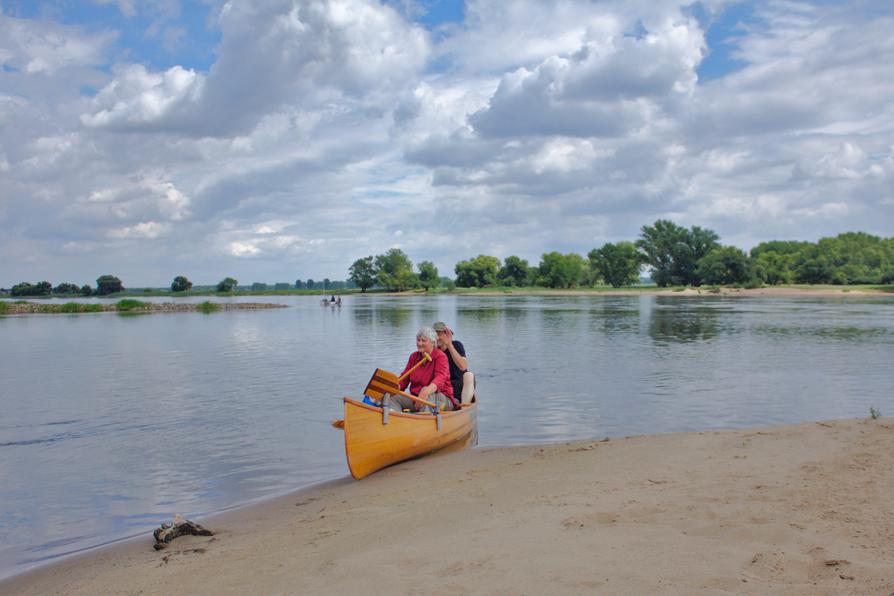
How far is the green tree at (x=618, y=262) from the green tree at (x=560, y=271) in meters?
5.05

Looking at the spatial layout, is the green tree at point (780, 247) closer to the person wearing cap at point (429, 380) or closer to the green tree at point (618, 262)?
the green tree at point (618, 262)

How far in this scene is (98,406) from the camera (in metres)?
16.9

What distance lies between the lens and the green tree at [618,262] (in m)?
149

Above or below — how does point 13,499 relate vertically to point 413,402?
below

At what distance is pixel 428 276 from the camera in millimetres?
184625

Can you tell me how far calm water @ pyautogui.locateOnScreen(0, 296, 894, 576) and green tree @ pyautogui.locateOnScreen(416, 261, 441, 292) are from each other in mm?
150090

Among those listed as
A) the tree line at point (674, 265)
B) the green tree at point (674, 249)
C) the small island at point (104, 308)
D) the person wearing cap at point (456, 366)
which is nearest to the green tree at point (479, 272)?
the tree line at point (674, 265)

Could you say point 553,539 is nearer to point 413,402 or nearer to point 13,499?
point 413,402

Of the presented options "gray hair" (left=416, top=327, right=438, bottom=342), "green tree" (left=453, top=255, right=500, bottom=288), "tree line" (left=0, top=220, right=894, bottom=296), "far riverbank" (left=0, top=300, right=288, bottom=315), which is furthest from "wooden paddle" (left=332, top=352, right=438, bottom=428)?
"green tree" (left=453, top=255, right=500, bottom=288)

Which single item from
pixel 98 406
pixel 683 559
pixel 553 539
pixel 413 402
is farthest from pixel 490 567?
pixel 98 406

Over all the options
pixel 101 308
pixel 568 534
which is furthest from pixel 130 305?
pixel 568 534

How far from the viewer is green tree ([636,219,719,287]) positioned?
136 meters

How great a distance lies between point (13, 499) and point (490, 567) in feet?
26.4

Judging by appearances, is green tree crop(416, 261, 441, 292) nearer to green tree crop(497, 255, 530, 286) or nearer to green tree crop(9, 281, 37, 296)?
green tree crop(497, 255, 530, 286)
